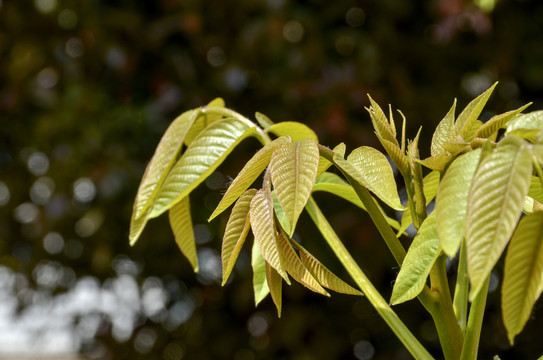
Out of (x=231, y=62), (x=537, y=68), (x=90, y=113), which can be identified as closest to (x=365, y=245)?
(x=231, y=62)

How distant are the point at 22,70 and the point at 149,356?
1.12 metres

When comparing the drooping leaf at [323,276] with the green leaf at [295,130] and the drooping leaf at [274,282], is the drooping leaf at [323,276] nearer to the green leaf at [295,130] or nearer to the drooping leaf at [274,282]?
the drooping leaf at [274,282]

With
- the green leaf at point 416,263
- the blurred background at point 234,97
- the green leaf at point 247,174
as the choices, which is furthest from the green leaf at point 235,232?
the blurred background at point 234,97

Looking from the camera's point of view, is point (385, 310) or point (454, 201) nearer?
point (454, 201)

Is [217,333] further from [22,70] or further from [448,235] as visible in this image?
[448,235]

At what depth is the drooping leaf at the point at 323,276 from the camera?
1.37ft

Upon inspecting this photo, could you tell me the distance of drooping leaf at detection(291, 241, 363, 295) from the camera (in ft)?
1.37

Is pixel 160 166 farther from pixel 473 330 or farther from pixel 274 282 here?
pixel 473 330

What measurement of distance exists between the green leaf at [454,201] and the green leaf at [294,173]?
0.09 metres

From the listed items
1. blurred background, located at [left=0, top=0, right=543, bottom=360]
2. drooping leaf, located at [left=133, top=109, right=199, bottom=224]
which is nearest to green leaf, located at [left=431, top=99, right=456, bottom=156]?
drooping leaf, located at [left=133, top=109, right=199, bottom=224]

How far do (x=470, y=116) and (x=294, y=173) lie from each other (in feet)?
0.42

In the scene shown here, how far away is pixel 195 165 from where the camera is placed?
0.50 m

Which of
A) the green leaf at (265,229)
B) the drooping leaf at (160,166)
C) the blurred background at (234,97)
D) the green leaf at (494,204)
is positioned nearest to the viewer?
the green leaf at (494,204)

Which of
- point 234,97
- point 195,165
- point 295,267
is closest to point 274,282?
point 295,267
